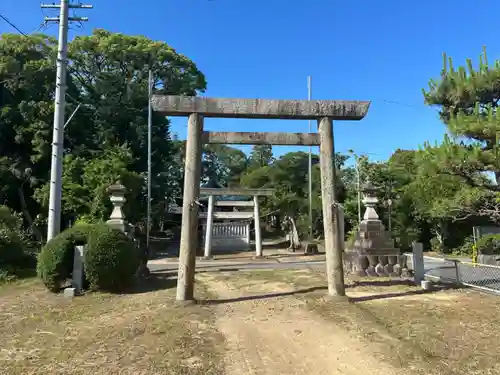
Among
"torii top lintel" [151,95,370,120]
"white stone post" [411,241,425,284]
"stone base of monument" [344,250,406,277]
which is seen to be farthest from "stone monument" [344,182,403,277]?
"torii top lintel" [151,95,370,120]

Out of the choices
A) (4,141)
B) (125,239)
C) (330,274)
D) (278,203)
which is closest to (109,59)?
(4,141)

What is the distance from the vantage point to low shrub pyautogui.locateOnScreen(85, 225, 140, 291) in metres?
7.86

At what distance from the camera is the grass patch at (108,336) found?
13.4 feet

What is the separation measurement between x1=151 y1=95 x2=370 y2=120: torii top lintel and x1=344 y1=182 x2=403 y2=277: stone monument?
4.16m

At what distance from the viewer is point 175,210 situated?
33.2m

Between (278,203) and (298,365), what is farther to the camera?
(278,203)

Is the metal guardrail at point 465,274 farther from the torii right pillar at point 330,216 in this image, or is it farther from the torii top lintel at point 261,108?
the torii top lintel at point 261,108

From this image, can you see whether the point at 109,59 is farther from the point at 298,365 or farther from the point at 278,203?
the point at 298,365

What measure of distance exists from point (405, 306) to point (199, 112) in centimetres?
499

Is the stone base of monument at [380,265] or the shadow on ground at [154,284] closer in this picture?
the shadow on ground at [154,284]

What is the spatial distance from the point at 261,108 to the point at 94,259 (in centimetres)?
449

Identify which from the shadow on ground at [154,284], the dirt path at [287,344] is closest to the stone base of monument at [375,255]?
the dirt path at [287,344]

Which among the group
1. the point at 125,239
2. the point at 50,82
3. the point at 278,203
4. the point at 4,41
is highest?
the point at 4,41

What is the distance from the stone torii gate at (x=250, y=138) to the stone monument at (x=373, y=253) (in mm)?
3278
